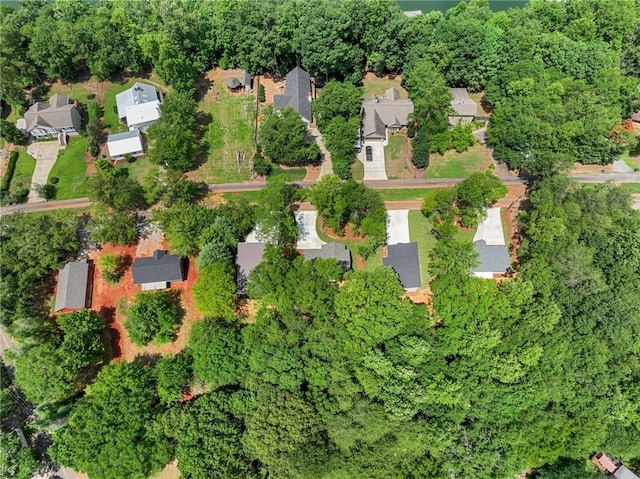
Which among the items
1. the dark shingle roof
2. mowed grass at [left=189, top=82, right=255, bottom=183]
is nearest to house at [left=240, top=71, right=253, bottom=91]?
mowed grass at [left=189, top=82, right=255, bottom=183]

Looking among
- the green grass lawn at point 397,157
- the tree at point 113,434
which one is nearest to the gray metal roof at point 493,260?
the green grass lawn at point 397,157

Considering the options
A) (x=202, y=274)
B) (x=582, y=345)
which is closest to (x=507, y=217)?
(x=582, y=345)

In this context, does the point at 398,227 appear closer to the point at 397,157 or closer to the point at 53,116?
the point at 397,157

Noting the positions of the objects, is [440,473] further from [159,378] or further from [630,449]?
[159,378]

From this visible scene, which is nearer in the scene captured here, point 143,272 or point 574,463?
point 574,463

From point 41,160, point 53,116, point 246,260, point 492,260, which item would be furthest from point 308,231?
point 53,116

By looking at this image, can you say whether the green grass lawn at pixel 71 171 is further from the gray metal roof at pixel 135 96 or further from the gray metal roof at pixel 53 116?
the gray metal roof at pixel 135 96
